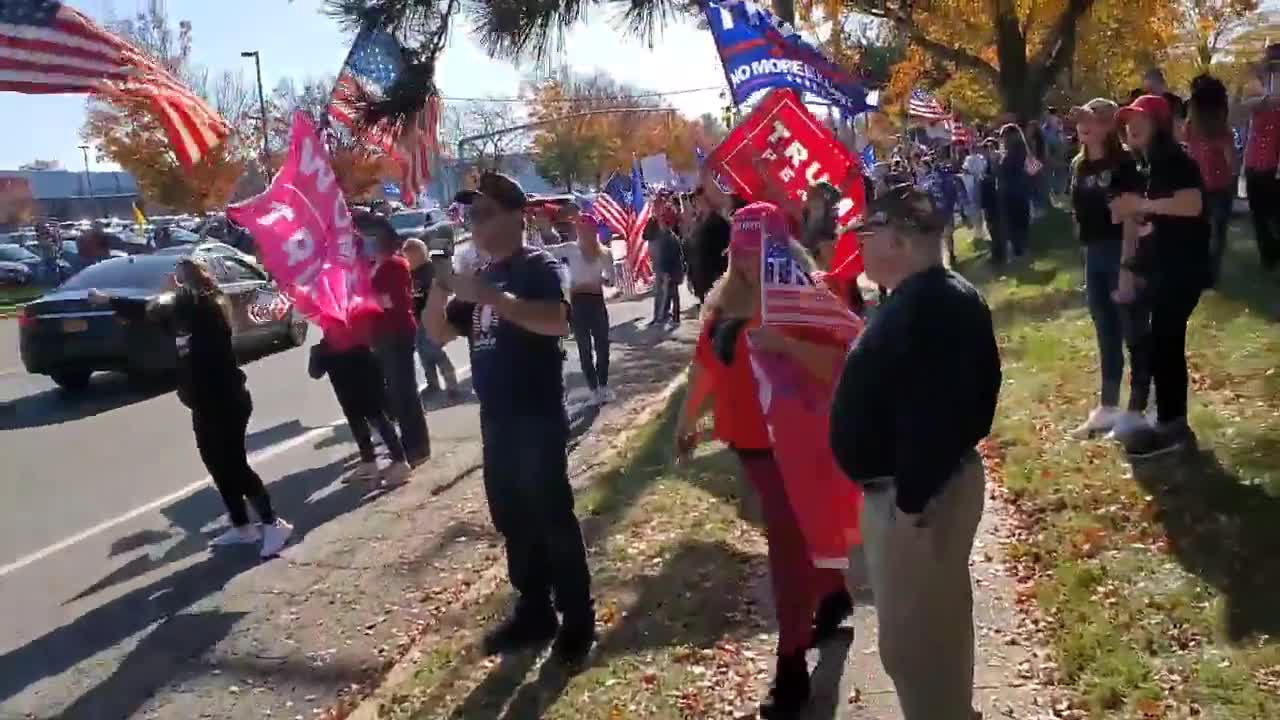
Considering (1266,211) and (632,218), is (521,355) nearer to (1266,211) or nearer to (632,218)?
(1266,211)

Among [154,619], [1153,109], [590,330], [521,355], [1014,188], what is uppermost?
[1153,109]

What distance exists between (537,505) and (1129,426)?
343 cm

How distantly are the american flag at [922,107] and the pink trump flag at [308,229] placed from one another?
20702mm

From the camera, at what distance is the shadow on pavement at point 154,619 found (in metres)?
5.57

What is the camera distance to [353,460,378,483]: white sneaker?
9.07m

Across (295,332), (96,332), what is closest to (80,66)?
(96,332)

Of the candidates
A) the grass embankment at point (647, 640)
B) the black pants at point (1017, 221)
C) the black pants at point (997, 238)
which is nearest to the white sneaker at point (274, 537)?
the grass embankment at point (647, 640)

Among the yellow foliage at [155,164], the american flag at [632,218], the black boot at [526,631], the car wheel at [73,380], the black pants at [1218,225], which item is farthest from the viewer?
the yellow foliage at [155,164]

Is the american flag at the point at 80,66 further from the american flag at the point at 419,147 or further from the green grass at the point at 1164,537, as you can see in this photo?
the green grass at the point at 1164,537

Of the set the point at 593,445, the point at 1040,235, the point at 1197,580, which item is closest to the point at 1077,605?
the point at 1197,580

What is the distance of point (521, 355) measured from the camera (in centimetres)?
499

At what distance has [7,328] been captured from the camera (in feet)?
80.4

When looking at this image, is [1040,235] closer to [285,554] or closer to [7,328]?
[285,554]

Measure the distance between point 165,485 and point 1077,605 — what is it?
6.78 metres
